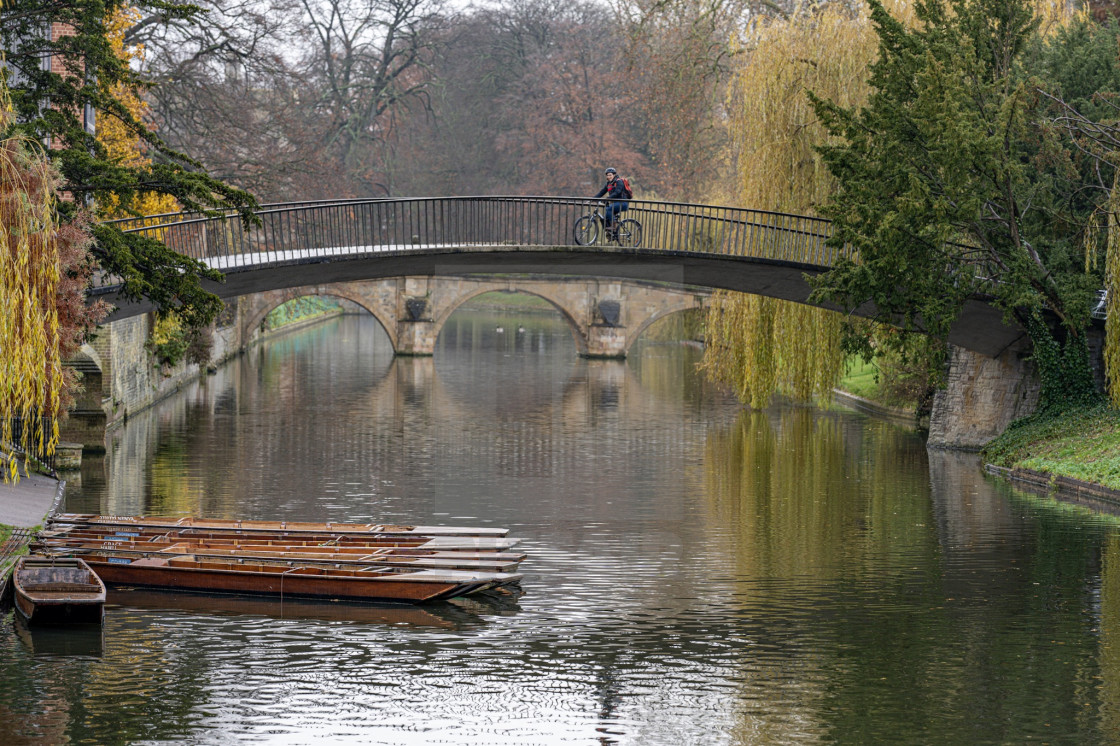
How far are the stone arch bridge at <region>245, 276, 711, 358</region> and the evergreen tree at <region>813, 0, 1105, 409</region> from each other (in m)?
25.4

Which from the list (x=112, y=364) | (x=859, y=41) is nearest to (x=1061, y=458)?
(x=859, y=41)

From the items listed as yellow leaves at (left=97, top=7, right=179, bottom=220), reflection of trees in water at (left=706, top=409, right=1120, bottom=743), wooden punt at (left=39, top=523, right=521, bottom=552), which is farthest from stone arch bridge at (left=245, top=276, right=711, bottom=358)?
Result: wooden punt at (left=39, top=523, right=521, bottom=552)

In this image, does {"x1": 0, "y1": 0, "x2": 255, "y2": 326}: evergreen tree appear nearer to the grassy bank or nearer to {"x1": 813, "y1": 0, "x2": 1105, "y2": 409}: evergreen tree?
{"x1": 813, "y1": 0, "x2": 1105, "y2": 409}: evergreen tree

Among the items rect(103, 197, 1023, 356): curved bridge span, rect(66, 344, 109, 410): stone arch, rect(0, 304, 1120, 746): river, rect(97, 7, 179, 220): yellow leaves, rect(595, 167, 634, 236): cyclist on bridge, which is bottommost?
rect(0, 304, 1120, 746): river

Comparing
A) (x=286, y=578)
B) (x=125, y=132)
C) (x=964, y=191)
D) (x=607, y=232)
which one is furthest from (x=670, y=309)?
(x=286, y=578)

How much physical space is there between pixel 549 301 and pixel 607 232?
22753mm

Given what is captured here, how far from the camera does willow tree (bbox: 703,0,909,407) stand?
2778 cm

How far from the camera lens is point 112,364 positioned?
27375 millimetres

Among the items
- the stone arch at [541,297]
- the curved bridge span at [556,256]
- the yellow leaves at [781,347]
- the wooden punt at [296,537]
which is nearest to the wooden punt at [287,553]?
the wooden punt at [296,537]

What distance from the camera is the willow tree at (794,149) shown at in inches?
1094

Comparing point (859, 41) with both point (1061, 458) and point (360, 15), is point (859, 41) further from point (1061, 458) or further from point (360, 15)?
point (360, 15)

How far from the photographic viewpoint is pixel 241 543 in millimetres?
15492

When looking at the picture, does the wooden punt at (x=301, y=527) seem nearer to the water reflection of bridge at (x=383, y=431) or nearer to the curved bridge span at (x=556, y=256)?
the water reflection of bridge at (x=383, y=431)

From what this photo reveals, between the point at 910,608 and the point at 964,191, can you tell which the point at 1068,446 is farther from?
the point at 910,608
